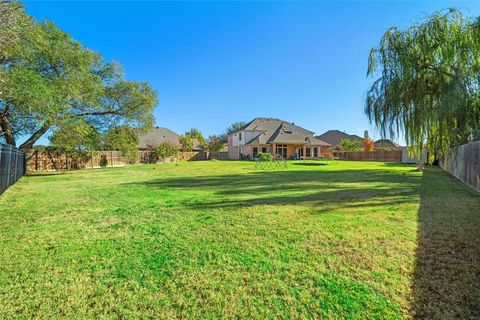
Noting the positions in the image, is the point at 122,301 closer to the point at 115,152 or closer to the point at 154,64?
the point at 154,64

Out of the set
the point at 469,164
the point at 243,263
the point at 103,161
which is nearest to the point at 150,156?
the point at 103,161

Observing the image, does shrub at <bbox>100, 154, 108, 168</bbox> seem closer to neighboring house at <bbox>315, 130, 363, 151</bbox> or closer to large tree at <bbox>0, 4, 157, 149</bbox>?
large tree at <bbox>0, 4, 157, 149</bbox>

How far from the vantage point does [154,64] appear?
20.5 metres

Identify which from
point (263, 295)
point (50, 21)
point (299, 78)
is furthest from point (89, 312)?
point (299, 78)

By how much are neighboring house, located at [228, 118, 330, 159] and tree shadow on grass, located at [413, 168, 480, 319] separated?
29.0m

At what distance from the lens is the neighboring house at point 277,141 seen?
34.1 meters

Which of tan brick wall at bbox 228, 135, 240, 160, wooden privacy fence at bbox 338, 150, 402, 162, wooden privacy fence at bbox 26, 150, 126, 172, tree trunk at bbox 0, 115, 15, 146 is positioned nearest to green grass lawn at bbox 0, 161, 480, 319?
tree trunk at bbox 0, 115, 15, 146

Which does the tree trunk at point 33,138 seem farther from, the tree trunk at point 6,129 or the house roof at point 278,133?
the house roof at point 278,133

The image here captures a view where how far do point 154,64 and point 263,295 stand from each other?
70.7 ft

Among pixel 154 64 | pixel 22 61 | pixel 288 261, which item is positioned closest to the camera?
pixel 288 261

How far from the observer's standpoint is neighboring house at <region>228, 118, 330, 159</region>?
3406 centimetres

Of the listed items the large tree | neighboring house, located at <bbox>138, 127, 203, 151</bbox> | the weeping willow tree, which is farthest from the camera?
neighboring house, located at <bbox>138, 127, 203, 151</bbox>

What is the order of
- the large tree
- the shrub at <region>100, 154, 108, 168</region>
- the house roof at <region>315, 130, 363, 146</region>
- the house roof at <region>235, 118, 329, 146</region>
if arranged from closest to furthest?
the large tree < the shrub at <region>100, 154, 108, 168</region> < the house roof at <region>235, 118, 329, 146</region> < the house roof at <region>315, 130, 363, 146</region>

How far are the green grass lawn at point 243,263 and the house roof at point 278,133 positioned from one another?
1152 inches
